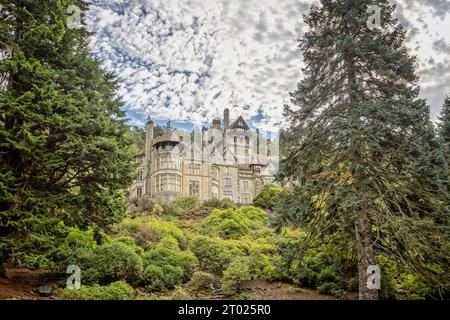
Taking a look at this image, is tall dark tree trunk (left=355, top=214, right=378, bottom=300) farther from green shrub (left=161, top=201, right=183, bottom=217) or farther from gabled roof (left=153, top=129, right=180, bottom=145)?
gabled roof (left=153, top=129, right=180, bottom=145)

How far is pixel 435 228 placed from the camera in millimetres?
9750

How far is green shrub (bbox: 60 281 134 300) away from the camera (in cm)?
956

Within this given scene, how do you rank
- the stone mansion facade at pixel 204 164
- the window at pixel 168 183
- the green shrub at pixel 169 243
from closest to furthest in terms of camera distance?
the green shrub at pixel 169 243 < the window at pixel 168 183 < the stone mansion facade at pixel 204 164

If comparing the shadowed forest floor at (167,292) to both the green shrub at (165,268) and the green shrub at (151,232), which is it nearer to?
the green shrub at (165,268)

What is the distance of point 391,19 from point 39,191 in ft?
38.2

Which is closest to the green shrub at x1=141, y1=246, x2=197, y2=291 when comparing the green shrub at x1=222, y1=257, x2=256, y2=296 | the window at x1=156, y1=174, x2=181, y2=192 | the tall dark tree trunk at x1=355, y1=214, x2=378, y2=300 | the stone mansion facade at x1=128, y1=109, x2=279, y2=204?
the green shrub at x1=222, y1=257, x2=256, y2=296

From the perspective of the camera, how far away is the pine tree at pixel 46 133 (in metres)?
9.48

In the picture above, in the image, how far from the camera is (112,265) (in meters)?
12.0

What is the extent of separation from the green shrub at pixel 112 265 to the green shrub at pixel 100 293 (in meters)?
0.79

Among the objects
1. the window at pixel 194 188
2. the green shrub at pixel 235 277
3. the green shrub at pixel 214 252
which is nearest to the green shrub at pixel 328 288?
the green shrub at pixel 235 277

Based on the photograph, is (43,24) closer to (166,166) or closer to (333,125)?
(333,125)

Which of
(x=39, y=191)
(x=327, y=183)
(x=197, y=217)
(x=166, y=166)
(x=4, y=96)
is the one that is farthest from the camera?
(x=166, y=166)
